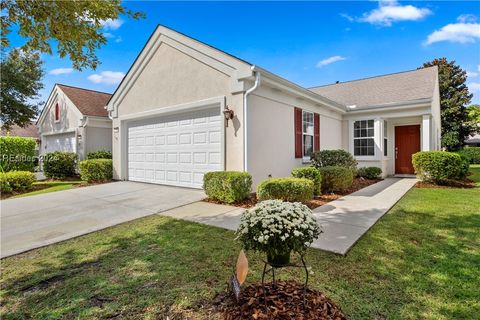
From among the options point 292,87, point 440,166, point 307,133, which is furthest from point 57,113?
point 440,166

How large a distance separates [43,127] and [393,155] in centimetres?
2133

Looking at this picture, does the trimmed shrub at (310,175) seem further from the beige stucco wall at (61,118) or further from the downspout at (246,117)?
the beige stucco wall at (61,118)

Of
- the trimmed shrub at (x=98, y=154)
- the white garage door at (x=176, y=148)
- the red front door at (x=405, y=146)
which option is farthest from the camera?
the trimmed shrub at (x=98, y=154)

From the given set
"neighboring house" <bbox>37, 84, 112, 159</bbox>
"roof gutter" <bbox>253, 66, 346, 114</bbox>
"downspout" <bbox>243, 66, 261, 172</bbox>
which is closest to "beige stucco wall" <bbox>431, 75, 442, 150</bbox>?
"roof gutter" <bbox>253, 66, 346, 114</bbox>

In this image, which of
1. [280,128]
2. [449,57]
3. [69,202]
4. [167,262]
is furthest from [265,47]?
[449,57]

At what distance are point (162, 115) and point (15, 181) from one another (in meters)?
6.01

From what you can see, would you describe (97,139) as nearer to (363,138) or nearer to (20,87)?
(20,87)

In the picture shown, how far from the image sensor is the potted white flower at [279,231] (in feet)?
6.82

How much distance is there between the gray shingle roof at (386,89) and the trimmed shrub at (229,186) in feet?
28.4

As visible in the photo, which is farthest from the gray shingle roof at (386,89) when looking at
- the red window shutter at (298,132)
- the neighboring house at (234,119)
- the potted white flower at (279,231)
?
the potted white flower at (279,231)

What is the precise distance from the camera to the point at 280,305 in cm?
208

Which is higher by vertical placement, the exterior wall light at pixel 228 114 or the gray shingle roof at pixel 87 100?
the gray shingle roof at pixel 87 100

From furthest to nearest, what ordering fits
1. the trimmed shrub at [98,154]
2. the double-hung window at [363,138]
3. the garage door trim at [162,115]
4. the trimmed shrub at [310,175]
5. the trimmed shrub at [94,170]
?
1. the trimmed shrub at [98,154]
2. the double-hung window at [363,138]
3. the trimmed shrub at [94,170]
4. the garage door trim at [162,115]
5. the trimmed shrub at [310,175]

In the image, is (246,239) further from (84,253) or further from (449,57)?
(449,57)
